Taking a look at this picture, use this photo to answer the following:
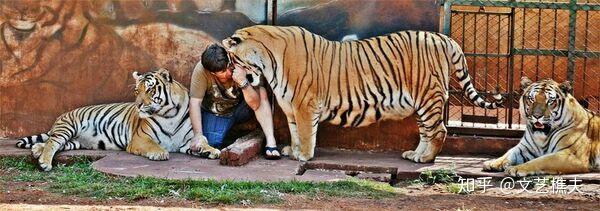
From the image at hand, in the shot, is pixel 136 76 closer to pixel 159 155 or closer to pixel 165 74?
pixel 165 74

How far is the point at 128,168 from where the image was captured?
7504 mm

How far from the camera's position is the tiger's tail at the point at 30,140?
8.41m

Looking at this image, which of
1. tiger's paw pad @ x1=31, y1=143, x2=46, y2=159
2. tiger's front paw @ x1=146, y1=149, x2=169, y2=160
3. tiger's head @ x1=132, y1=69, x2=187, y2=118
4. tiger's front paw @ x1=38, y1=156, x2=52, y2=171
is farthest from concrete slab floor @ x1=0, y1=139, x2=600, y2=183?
tiger's head @ x1=132, y1=69, x2=187, y2=118

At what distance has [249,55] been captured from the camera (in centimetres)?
803

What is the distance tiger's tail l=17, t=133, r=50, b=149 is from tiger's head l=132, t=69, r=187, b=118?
3.12 ft

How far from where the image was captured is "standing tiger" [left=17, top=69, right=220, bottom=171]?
8.09m

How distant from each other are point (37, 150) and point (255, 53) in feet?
6.37

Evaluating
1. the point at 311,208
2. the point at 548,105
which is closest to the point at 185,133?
the point at 311,208

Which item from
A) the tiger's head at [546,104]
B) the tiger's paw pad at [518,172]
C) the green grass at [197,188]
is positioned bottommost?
the green grass at [197,188]

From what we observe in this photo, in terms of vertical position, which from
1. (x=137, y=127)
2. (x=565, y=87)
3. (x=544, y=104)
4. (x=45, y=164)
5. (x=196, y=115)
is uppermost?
(x=565, y=87)

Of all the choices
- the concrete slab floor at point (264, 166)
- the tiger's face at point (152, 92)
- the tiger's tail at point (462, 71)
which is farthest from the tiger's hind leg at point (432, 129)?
the tiger's face at point (152, 92)

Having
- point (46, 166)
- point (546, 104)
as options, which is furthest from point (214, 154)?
point (546, 104)

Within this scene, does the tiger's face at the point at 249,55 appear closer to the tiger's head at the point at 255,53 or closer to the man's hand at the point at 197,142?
the tiger's head at the point at 255,53

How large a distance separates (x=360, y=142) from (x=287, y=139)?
0.65 m
